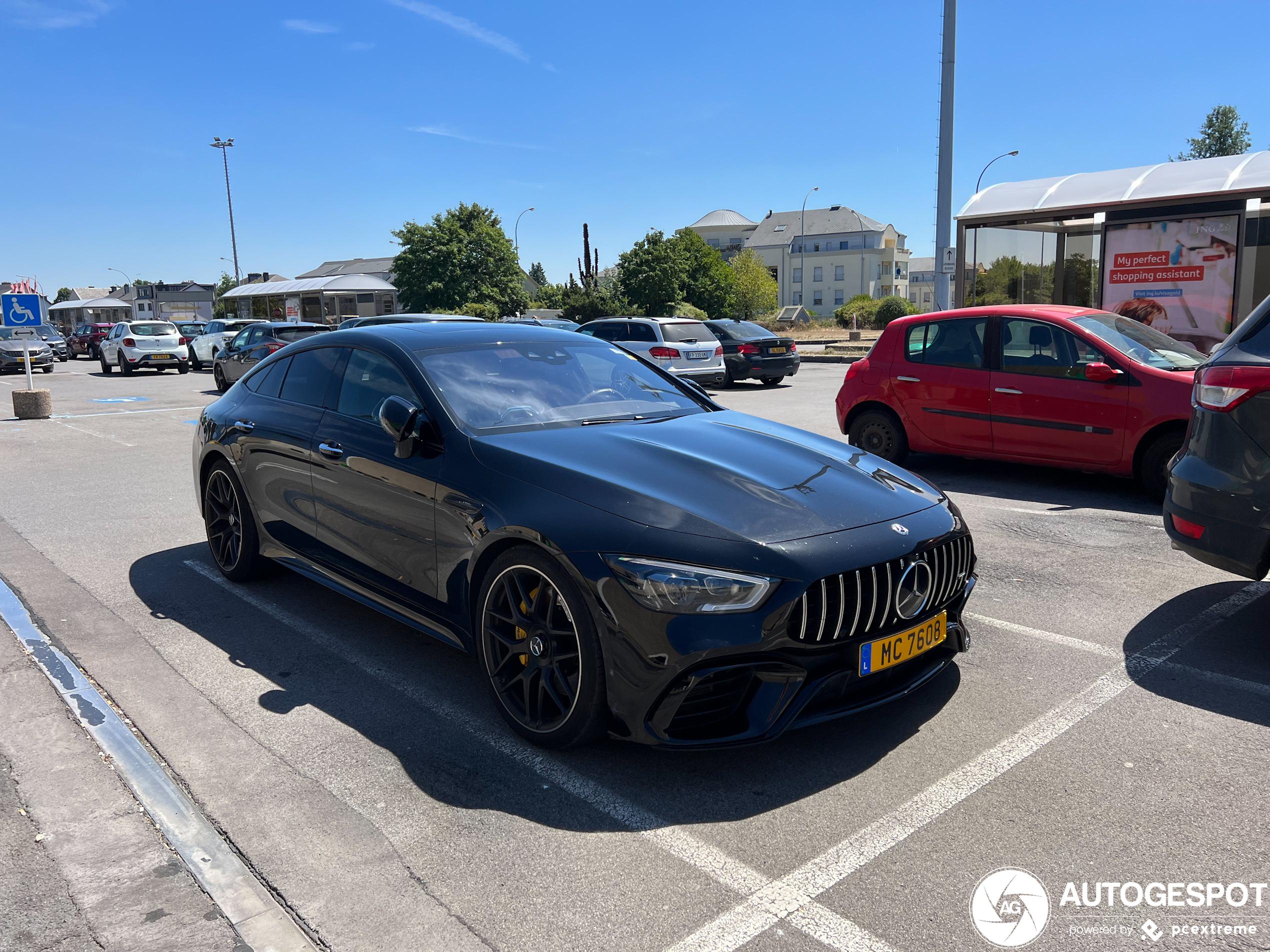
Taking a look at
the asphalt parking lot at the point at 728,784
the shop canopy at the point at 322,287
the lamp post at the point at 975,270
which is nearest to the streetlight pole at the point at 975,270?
the lamp post at the point at 975,270

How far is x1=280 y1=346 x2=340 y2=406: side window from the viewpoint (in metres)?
4.93

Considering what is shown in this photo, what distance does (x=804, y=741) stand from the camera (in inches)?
142

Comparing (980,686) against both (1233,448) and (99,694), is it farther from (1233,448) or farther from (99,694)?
(99,694)

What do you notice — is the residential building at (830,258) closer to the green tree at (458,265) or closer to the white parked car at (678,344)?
the green tree at (458,265)

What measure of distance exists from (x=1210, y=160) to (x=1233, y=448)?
12079mm

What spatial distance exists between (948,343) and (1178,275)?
6.99 metres

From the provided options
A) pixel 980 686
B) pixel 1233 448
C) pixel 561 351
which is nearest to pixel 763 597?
pixel 980 686

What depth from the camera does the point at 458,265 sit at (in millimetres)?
67688

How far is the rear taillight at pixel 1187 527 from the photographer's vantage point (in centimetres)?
442

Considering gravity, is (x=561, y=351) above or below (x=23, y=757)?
above

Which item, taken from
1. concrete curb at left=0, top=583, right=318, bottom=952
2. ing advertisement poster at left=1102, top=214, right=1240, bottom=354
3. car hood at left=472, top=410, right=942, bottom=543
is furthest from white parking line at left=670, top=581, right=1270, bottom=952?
ing advertisement poster at left=1102, top=214, right=1240, bottom=354

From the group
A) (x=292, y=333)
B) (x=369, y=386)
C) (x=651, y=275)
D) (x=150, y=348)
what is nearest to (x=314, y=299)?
(x=651, y=275)

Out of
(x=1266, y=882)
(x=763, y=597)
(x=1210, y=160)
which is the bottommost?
(x=1266, y=882)

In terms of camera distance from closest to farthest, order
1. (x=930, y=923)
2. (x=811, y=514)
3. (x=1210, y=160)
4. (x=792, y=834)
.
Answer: (x=930, y=923) → (x=792, y=834) → (x=811, y=514) → (x=1210, y=160)
